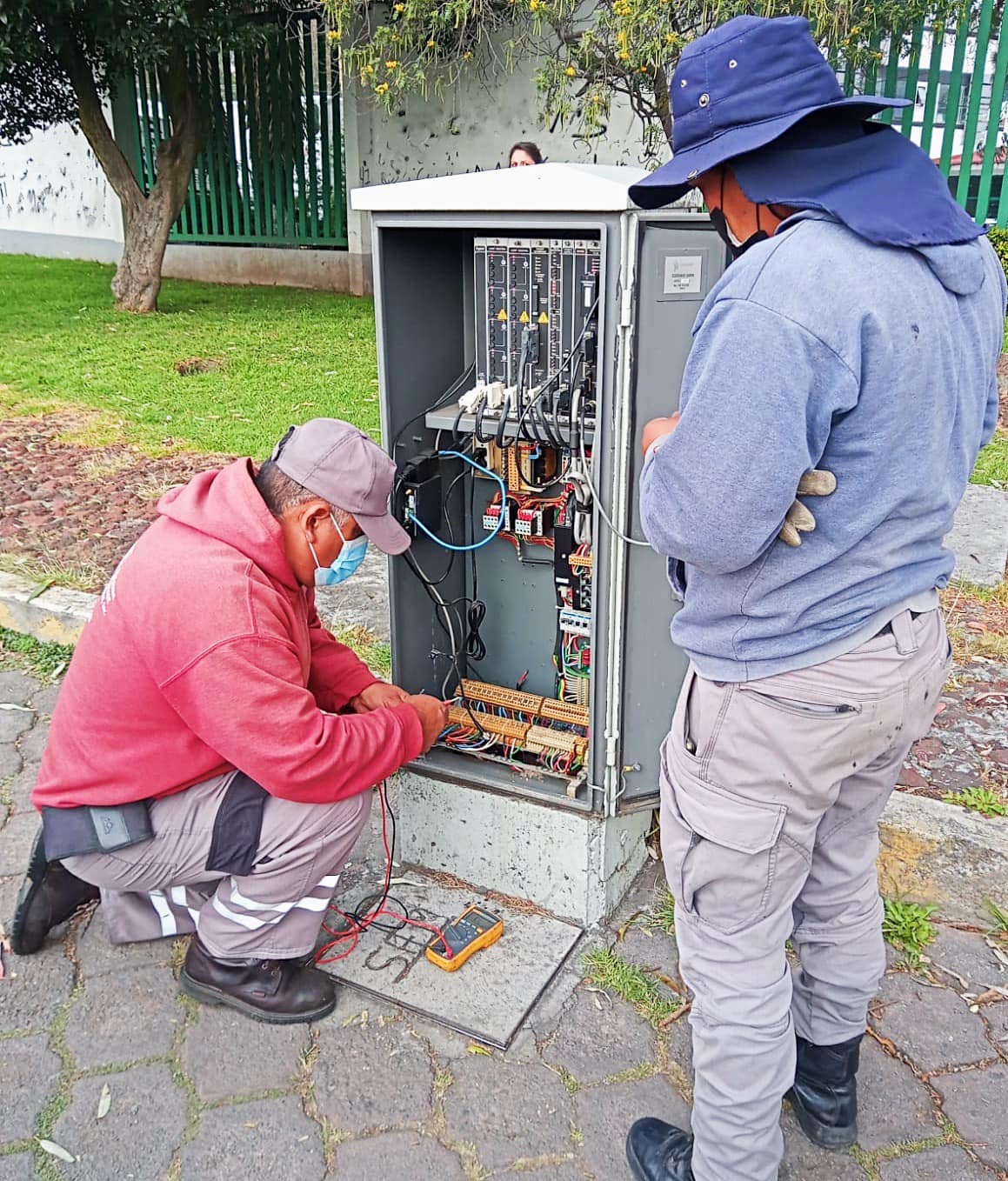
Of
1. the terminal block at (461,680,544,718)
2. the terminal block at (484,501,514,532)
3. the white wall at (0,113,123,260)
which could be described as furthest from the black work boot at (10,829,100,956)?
the white wall at (0,113,123,260)

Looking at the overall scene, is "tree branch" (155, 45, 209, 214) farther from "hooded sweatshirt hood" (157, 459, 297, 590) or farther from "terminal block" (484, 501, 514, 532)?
"hooded sweatshirt hood" (157, 459, 297, 590)

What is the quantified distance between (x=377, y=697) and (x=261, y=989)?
81cm

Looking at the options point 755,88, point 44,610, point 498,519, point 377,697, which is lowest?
point 44,610

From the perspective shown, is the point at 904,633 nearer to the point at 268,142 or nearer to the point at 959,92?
the point at 959,92

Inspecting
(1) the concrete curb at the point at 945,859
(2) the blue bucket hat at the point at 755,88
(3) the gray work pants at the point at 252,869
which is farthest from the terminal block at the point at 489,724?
(2) the blue bucket hat at the point at 755,88

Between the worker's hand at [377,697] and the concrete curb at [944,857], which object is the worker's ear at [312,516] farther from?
the concrete curb at [944,857]

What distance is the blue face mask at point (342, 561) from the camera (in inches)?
98.4

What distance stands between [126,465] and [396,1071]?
492 cm

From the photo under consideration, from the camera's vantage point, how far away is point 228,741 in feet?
7.65

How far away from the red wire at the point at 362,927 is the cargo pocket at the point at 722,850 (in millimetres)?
1082

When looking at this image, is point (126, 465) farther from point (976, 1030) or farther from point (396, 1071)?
point (976, 1030)

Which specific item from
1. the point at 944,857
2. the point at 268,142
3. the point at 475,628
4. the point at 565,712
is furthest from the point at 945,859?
the point at 268,142

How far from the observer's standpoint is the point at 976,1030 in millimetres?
2531

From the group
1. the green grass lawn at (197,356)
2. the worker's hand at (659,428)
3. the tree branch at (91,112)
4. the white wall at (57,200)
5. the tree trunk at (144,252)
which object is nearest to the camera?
the worker's hand at (659,428)
